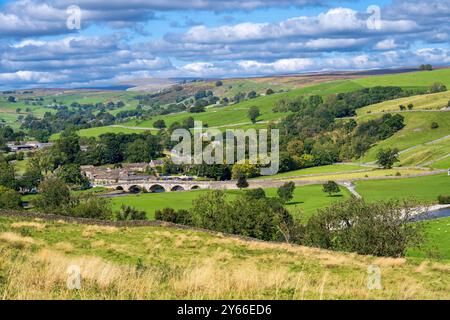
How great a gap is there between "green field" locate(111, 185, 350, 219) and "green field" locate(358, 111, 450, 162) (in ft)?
167

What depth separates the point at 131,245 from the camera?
998 inches

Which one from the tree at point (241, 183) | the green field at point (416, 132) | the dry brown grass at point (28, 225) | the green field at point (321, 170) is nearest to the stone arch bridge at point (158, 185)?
the tree at point (241, 183)

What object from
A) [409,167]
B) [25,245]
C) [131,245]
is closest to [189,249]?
[131,245]

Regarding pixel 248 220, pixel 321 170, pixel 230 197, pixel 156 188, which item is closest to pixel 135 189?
pixel 156 188

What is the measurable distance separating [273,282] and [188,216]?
68482 millimetres

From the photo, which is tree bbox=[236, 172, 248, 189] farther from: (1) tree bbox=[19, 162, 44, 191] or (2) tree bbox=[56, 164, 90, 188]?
(1) tree bbox=[19, 162, 44, 191]

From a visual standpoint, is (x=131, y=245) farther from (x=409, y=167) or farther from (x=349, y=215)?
(x=409, y=167)

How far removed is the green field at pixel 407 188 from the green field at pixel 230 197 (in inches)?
190

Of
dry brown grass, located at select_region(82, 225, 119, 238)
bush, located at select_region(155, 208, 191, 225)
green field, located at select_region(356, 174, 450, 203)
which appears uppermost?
dry brown grass, located at select_region(82, 225, 119, 238)

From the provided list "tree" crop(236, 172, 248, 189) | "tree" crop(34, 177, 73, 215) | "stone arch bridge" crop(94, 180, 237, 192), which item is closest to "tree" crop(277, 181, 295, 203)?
"tree" crop(236, 172, 248, 189)

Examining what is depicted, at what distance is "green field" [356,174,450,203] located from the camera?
101m

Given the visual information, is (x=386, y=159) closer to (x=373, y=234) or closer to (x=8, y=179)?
(x=8, y=179)

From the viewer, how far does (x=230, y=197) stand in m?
118
